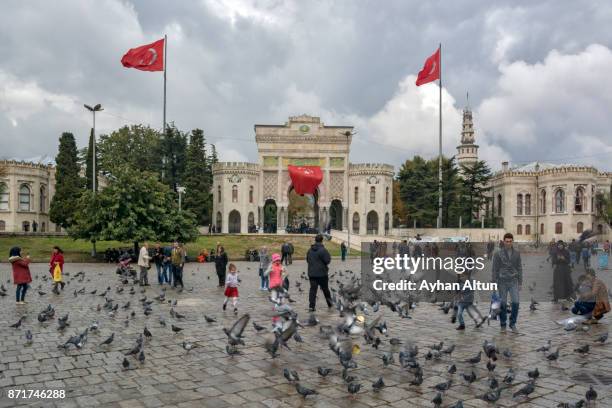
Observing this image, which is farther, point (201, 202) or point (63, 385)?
point (201, 202)

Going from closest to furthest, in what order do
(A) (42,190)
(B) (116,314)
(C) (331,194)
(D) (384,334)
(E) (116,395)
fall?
(E) (116,395) → (D) (384,334) → (B) (116,314) → (A) (42,190) → (C) (331,194)

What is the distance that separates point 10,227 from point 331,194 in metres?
34.9

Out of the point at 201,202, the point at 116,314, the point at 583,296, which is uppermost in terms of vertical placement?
the point at 201,202

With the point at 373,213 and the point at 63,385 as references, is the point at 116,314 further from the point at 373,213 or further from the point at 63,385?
the point at 373,213

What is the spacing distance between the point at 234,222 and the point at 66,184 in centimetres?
1921

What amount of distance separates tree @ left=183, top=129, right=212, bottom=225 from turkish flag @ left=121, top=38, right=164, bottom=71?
15.4 metres

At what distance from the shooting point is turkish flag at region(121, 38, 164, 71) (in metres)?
36.5

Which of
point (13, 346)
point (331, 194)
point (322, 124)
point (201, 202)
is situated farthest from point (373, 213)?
point (13, 346)

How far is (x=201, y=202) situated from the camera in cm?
5234

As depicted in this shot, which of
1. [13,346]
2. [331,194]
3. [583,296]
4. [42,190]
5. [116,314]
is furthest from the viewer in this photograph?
[331,194]

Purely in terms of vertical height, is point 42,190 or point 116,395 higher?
point 42,190

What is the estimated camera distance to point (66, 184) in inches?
1861

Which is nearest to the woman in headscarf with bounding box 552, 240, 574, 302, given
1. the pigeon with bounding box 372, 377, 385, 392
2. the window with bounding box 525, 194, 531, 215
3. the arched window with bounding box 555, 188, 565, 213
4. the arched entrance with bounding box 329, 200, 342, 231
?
the pigeon with bounding box 372, 377, 385, 392

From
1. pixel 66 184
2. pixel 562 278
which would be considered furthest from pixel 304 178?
pixel 562 278
